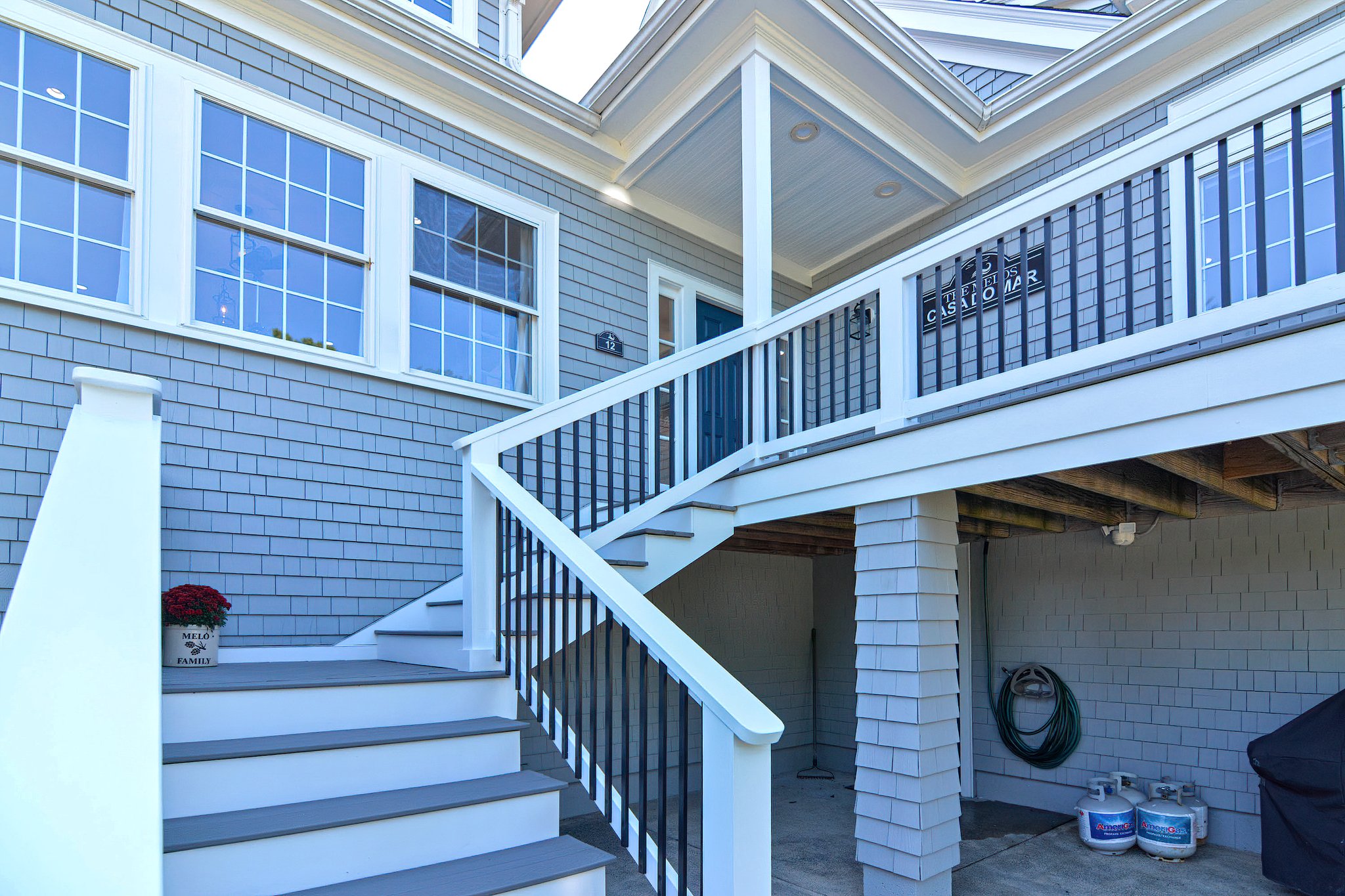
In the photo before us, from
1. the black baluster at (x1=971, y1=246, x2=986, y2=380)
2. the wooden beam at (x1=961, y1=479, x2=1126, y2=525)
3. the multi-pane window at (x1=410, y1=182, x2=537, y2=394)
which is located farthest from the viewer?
the multi-pane window at (x1=410, y1=182, x2=537, y2=394)

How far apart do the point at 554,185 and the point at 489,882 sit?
4.47 meters

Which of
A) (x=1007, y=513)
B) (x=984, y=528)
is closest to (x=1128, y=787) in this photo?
(x=984, y=528)

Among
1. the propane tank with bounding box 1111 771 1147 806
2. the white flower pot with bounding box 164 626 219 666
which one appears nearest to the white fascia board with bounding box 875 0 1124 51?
the propane tank with bounding box 1111 771 1147 806

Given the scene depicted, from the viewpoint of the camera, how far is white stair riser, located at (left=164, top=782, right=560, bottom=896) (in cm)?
196

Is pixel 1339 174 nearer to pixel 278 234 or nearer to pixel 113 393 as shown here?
pixel 113 393

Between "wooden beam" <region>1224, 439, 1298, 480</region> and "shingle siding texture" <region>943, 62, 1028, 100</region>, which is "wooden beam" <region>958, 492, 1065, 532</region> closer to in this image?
"wooden beam" <region>1224, 439, 1298, 480</region>

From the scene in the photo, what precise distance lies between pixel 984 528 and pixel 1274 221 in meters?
2.30

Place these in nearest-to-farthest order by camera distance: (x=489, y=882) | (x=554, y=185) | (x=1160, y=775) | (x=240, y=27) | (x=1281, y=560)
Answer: (x=489, y=882) → (x=240, y=27) → (x=1281, y=560) → (x=1160, y=775) → (x=554, y=185)

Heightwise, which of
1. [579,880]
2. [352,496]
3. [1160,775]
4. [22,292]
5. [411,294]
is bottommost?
[1160,775]

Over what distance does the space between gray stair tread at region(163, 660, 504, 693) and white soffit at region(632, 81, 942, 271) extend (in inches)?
148

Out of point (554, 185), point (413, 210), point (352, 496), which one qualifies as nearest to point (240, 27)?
point (413, 210)

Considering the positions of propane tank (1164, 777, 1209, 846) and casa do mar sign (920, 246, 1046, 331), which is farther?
casa do mar sign (920, 246, 1046, 331)

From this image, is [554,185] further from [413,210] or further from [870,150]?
[870,150]

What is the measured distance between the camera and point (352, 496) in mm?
4352
